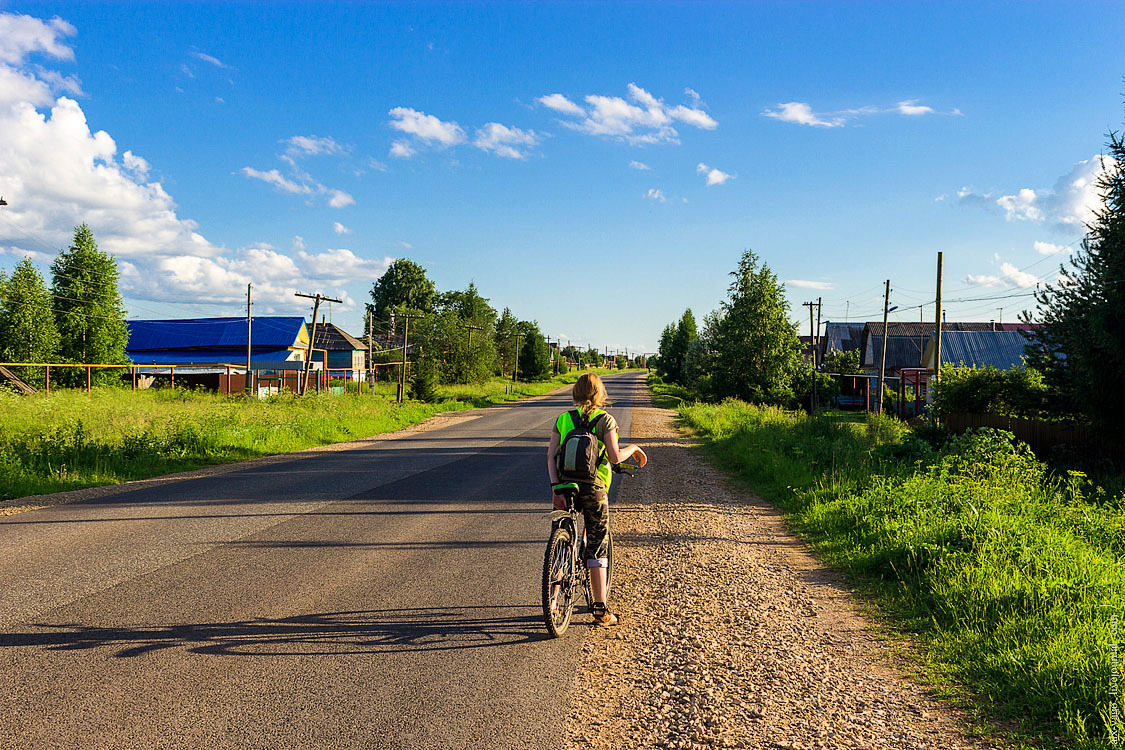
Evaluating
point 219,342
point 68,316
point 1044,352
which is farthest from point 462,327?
point 1044,352

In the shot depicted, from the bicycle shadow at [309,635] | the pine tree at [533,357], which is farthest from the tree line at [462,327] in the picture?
the bicycle shadow at [309,635]

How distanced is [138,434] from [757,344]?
28.1m

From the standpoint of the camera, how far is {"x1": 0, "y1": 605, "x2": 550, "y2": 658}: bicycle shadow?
440cm

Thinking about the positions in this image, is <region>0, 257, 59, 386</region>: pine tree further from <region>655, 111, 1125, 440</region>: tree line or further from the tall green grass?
the tall green grass

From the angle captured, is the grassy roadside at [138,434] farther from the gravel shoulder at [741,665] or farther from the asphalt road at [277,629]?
the gravel shoulder at [741,665]

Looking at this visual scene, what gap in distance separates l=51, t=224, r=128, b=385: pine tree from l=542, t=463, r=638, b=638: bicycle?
1926 inches

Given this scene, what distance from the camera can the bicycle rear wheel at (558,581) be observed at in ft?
15.0

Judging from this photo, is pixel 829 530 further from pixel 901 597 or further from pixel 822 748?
pixel 822 748

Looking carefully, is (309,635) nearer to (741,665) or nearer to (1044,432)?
(741,665)

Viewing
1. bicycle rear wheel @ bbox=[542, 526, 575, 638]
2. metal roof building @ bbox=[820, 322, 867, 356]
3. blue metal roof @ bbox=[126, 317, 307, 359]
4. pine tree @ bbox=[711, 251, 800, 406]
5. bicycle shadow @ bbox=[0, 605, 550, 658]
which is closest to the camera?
bicycle shadow @ bbox=[0, 605, 550, 658]

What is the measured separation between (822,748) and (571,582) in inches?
83.8

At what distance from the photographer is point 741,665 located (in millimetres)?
4332

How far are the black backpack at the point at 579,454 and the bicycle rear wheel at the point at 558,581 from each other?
393 millimetres

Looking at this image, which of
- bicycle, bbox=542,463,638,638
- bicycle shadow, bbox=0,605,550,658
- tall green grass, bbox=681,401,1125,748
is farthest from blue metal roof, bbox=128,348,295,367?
bicycle, bbox=542,463,638,638
